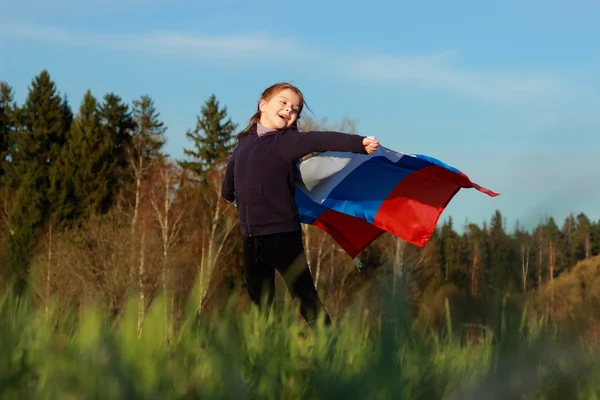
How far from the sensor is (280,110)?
17.9ft

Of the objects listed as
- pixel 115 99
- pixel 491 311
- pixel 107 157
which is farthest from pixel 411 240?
pixel 115 99

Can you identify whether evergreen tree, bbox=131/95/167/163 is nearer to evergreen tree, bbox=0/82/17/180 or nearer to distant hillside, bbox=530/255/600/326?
evergreen tree, bbox=0/82/17/180

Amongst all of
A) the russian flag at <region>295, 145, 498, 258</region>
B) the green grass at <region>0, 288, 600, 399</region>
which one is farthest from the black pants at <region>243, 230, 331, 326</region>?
the green grass at <region>0, 288, 600, 399</region>

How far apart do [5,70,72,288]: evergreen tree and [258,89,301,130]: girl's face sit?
55780 millimetres

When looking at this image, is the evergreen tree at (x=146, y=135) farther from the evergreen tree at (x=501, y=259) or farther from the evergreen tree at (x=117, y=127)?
the evergreen tree at (x=501, y=259)

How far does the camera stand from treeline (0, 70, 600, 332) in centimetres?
219

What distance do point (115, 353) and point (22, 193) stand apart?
6043 centimetres

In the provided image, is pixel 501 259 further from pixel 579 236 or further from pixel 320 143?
pixel 579 236

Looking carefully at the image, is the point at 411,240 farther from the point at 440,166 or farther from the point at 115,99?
the point at 115,99

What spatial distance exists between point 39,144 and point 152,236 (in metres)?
→ 27.0

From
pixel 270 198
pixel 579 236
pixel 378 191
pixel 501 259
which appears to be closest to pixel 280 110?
pixel 270 198

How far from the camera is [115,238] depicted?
45.2 metres

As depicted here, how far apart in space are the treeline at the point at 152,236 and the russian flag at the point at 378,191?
0.28 metres

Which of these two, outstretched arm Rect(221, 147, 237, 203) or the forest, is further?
outstretched arm Rect(221, 147, 237, 203)
